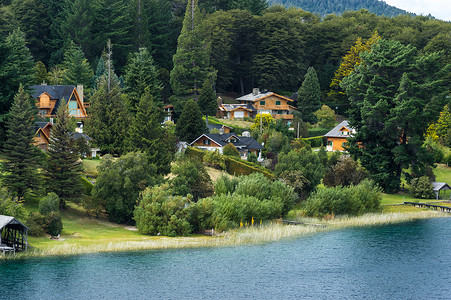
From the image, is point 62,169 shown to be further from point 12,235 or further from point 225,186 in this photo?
point 225,186

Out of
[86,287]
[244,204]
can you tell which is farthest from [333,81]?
[86,287]

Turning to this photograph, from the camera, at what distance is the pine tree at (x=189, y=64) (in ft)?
407

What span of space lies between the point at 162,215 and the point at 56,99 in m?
50.9

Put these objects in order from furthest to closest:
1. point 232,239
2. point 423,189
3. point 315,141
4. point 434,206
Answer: point 315,141 → point 423,189 → point 434,206 → point 232,239

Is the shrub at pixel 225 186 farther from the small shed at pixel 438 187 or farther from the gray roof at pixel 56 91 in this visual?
the gray roof at pixel 56 91

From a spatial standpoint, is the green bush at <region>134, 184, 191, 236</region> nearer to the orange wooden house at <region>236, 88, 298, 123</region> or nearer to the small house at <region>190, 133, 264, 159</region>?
the small house at <region>190, 133, 264, 159</region>

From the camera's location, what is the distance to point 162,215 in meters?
69.1

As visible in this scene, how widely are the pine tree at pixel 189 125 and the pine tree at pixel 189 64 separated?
18099 mm

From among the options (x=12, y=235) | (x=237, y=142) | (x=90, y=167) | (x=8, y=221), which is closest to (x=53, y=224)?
(x=12, y=235)

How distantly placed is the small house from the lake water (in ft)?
121

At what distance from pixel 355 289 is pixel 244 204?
2053 cm

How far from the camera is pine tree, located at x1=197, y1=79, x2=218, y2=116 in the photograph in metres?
123

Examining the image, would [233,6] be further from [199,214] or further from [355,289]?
[355,289]

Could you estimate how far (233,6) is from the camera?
167 metres
